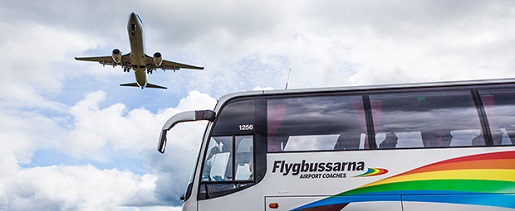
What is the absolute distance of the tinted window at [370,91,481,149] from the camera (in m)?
6.98

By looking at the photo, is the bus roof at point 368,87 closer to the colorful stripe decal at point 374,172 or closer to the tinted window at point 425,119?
the tinted window at point 425,119

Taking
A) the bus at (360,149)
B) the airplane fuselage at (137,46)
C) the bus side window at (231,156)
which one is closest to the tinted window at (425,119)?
the bus at (360,149)

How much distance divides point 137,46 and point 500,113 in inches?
1307

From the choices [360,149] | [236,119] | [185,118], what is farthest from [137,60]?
[360,149]

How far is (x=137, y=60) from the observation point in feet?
127

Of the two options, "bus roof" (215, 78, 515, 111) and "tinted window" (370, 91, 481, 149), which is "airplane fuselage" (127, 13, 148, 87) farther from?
"tinted window" (370, 91, 481, 149)

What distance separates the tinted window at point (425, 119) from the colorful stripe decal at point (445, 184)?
365 mm

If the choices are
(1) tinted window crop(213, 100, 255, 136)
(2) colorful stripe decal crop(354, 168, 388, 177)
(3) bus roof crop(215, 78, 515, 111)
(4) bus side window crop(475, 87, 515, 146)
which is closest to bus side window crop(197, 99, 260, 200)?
(1) tinted window crop(213, 100, 255, 136)

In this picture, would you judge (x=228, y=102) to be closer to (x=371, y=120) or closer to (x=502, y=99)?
(x=371, y=120)

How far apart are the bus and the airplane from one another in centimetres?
3032

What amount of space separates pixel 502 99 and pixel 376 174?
8.26 ft

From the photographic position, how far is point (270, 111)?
740 centimetres

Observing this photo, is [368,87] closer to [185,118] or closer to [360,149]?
[360,149]

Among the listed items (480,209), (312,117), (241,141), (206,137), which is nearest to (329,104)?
(312,117)
